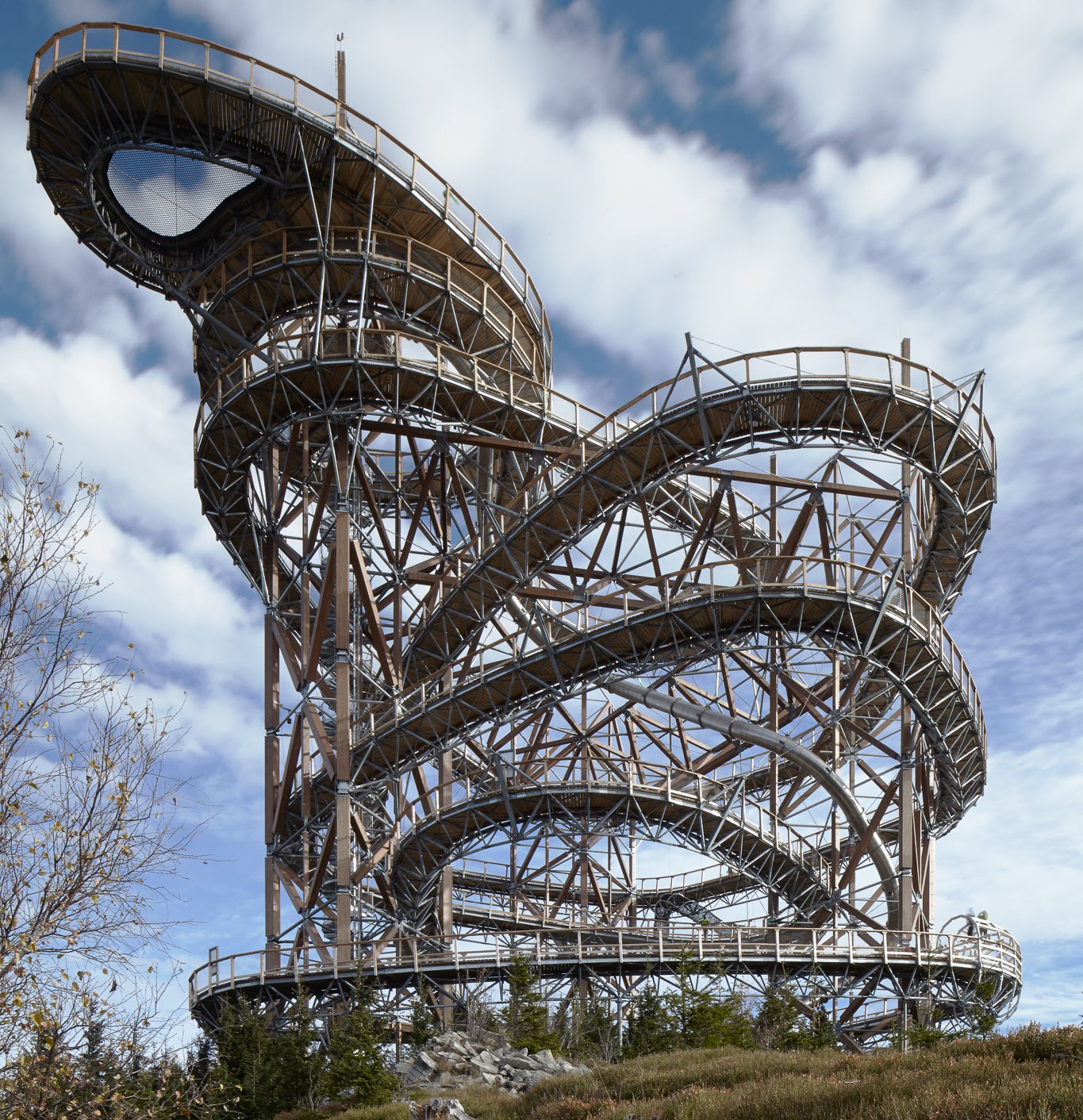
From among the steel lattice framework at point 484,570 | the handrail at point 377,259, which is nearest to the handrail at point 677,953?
the steel lattice framework at point 484,570

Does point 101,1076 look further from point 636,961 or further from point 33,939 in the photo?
point 636,961

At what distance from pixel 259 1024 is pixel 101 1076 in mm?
16207

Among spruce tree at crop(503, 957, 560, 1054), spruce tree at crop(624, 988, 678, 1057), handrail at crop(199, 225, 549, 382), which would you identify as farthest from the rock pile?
handrail at crop(199, 225, 549, 382)

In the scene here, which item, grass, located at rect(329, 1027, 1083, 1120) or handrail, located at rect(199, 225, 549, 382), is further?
handrail, located at rect(199, 225, 549, 382)

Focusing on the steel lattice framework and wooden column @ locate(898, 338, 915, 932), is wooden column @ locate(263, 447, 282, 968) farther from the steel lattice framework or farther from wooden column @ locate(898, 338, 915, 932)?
wooden column @ locate(898, 338, 915, 932)

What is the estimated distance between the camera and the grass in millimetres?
14297

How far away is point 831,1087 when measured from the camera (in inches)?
665

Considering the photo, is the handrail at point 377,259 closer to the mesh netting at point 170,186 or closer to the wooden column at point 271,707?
the mesh netting at point 170,186

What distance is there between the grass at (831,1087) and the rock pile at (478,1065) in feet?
7.84

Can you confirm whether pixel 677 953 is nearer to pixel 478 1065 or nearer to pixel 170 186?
pixel 478 1065

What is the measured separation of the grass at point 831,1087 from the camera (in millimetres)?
14297

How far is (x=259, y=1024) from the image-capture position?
31.0m

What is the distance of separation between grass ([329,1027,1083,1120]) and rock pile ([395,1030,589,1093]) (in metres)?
2.39

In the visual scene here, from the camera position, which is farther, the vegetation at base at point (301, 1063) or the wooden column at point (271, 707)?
the wooden column at point (271, 707)
